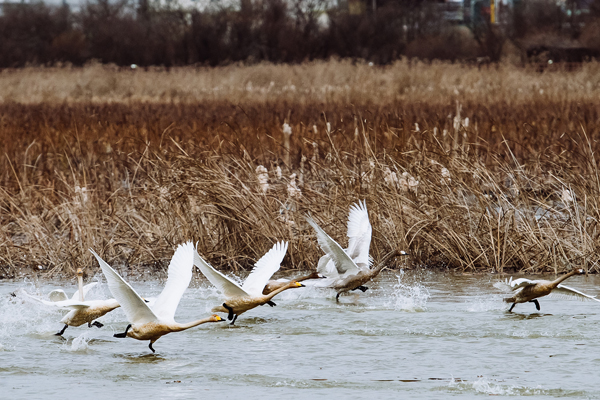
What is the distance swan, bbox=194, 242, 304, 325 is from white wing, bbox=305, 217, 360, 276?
42 cm

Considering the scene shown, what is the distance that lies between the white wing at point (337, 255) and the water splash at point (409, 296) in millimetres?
416

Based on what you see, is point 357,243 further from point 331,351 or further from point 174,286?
point 174,286

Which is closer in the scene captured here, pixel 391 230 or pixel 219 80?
pixel 391 230

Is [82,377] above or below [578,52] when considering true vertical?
above

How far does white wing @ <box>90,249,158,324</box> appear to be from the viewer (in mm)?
5664

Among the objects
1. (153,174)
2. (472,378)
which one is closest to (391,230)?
(153,174)

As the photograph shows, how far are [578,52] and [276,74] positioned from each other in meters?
17.8

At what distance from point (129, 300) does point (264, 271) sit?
1354mm

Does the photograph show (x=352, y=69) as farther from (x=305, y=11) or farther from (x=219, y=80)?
(x=305, y=11)

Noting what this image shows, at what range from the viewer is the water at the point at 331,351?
5.45 metres

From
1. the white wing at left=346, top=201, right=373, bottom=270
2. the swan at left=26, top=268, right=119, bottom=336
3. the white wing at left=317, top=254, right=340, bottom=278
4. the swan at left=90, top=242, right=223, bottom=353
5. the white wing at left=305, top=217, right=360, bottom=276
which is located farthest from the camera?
the white wing at left=346, top=201, right=373, bottom=270

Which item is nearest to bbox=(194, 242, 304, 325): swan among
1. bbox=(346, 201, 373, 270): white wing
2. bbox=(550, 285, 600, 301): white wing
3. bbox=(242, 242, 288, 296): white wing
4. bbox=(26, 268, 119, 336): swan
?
bbox=(242, 242, 288, 296): white wing

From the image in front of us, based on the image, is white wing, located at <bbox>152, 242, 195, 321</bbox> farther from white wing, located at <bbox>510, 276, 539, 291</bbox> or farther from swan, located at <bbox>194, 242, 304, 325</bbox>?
white wing, located at <bbox>510, 276, 539, 291</bbox>

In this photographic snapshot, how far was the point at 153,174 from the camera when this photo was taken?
33.3ft
